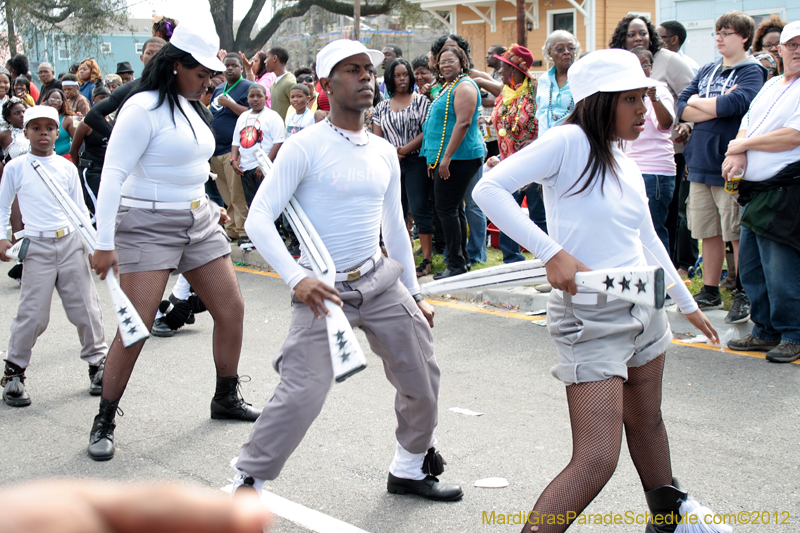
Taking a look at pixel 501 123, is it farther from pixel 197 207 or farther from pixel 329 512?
pixel 329 512

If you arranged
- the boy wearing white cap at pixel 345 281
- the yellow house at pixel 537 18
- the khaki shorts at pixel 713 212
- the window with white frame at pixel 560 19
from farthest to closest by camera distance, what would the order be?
the window with white frame at pixel 560 19 → the yellow house at pixel 537 18 → the khaki shorts at pixel 713 212 → the boy wearing white cap at pixel 345 281

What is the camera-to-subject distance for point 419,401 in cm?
342

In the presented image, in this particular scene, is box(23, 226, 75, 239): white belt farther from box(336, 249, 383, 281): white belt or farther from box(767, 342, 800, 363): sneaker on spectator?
box(767, 342, 800, 363): sneaker on spectator

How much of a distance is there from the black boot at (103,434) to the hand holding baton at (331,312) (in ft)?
5.90

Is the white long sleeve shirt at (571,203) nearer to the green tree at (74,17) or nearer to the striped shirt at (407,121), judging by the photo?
the striped shirt at (407,121)

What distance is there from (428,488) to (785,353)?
9.89 ft

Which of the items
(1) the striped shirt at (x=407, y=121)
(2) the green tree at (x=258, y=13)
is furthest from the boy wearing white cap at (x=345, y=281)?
(2) the green tree at (x=258, y=13)

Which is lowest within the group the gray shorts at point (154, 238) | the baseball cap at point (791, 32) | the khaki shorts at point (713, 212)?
the khaki shorts at point (713, 212)

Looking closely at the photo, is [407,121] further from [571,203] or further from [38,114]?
[571,203]

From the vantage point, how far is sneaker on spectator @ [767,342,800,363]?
5309mm

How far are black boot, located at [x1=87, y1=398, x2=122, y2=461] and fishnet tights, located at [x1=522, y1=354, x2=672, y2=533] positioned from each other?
2.52 meters

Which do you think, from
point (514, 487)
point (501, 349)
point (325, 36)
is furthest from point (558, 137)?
point (325, 36)

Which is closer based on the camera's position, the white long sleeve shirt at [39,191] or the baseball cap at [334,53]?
the baseball cap at [334,53]

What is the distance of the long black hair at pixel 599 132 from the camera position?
2838 mm
